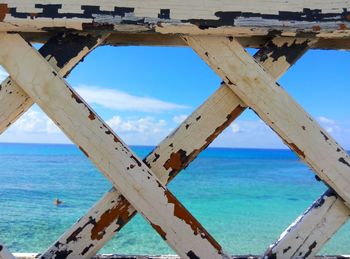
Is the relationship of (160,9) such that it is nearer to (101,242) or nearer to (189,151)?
(189,151)

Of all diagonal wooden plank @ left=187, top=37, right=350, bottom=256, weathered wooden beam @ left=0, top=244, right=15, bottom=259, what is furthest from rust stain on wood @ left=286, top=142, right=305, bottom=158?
weathered wooden beam @ left=0, top=244, right=15, bottom=259

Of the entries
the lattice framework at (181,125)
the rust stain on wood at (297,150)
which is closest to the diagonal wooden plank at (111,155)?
the lattice framework at (181,125)

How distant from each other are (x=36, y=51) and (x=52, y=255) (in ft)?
2.55

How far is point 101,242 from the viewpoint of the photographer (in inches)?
63.9

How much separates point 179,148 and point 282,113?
1.31ft

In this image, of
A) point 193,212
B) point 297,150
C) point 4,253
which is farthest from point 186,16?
point 193,212

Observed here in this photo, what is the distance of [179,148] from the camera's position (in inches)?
63.3

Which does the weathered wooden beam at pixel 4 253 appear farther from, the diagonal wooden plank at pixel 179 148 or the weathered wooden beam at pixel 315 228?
the weathered wooden beam at pixel 315 228

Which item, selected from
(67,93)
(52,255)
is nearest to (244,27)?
(67,93)

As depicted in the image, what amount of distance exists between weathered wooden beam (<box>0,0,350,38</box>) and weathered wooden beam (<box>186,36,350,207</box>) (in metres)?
0.09

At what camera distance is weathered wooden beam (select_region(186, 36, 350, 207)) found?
5.14 ft

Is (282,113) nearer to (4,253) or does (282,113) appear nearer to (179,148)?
(179,148)

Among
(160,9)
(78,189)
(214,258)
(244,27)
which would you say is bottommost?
(214,258)

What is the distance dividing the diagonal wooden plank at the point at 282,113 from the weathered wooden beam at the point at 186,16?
0.31 ft
